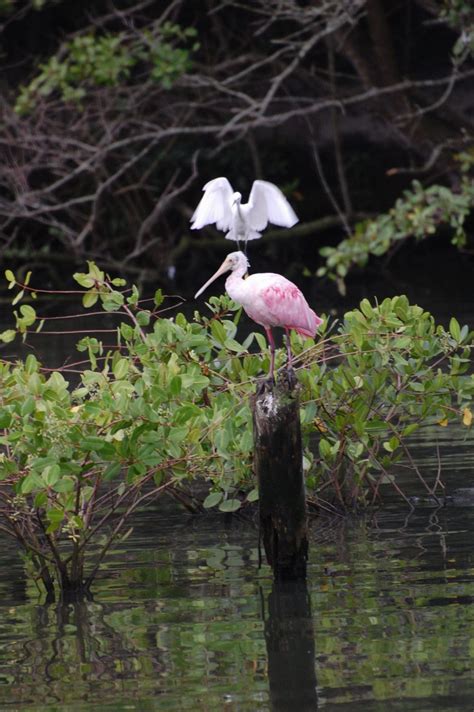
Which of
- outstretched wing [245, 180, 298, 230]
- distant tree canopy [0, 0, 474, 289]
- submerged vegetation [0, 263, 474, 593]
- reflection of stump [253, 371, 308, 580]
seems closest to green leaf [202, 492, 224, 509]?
submerged vegetation [0, 263, 474, 593]

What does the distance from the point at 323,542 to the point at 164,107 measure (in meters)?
12.2

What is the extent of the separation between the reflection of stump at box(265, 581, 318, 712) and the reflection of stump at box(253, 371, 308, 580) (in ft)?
0.41

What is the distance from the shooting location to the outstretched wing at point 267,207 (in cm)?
765

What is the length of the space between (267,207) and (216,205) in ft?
1.00

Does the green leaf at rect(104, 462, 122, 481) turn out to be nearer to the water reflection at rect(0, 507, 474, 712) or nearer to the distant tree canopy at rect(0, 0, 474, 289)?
the water reflection at rect(0, 507, 474, 712)

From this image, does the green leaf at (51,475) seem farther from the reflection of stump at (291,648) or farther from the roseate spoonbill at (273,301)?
the roseate spoonbill at (273,301)

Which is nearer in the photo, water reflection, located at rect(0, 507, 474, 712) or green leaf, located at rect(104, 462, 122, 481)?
water reflection, located at rect(0, 507, 474, 712)

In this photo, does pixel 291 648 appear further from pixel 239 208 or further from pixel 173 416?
pixel 239 208

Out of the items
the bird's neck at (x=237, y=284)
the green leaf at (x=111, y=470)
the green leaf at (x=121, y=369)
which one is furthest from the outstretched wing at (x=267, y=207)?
the green leaf at (x=111, y=470)

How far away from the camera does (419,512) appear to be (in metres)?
7.14

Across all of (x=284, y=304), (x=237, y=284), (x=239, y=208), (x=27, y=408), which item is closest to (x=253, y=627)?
(x=27, y=408)

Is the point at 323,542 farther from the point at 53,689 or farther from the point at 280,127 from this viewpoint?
the point at 280,127

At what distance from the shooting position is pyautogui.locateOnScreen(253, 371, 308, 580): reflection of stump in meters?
5.73

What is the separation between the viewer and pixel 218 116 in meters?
19.4
